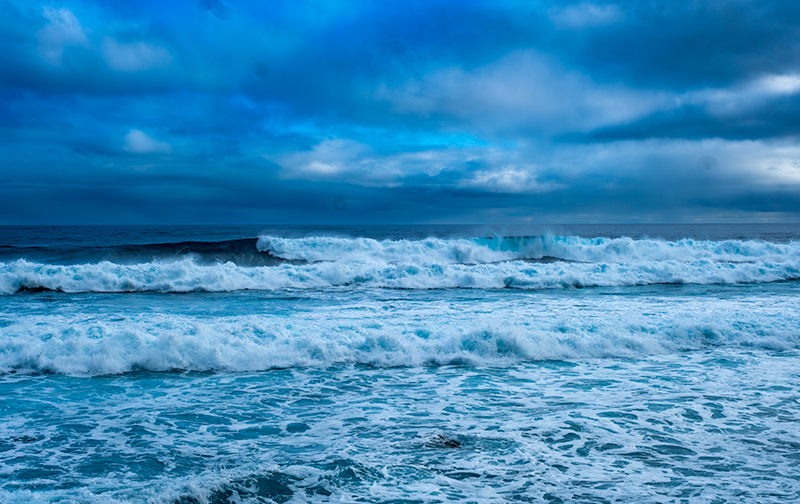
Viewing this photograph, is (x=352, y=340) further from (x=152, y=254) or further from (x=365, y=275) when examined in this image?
(x=152, y=254)

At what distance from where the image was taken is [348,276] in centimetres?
1884

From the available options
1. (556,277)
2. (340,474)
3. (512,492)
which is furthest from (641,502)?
(556,277)

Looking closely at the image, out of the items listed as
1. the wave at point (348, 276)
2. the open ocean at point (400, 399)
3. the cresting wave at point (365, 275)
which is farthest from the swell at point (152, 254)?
the open ocean at point (400, 399)

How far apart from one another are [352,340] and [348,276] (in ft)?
32.5

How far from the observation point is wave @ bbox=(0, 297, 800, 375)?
8.16m

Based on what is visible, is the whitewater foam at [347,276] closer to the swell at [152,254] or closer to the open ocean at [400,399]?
the open ocean at [400,399]

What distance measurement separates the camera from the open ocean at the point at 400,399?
4.32 metres

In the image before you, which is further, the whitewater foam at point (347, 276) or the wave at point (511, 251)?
the wave at point (511, 251)

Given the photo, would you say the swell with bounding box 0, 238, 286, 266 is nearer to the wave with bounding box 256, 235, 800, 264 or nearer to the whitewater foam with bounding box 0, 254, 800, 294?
the wave with bounding box 256, 235, 800, 264

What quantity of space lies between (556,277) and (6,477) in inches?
672

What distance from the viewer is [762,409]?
237 inches


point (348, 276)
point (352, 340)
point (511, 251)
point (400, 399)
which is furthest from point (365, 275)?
point (511, 251)

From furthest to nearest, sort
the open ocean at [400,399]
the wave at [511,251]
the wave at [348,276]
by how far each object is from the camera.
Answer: the wave at [511,251]
the wave at [348,276]
the open ocean at [400,399]

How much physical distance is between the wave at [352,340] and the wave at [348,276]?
6.18 meters
